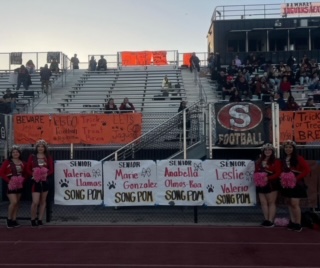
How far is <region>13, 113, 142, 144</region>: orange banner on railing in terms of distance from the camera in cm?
1429

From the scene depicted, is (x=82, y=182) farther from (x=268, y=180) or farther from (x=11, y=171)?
(x=268, y=180)

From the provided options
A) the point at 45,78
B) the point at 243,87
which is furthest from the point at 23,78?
the point at 243,87

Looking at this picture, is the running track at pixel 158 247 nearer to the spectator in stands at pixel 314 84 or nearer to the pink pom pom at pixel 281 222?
the pink pom pom at pixel 281 222

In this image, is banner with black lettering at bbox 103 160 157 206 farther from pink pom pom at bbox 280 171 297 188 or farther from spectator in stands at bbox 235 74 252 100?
spectator in stands at bbox 235 74 252 100

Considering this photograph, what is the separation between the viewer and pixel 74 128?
47.0ft

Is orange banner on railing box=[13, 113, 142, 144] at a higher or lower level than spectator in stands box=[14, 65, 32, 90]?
lower

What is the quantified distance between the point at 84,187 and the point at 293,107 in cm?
724

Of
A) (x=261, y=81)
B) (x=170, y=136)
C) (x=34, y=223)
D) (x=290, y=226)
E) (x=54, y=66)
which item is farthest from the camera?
(x=54, y=66)

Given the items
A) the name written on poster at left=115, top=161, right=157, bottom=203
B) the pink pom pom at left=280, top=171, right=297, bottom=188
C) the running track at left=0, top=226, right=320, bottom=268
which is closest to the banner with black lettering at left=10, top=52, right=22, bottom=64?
the name written on poster at left=115, top=161, right=157, bottom=203

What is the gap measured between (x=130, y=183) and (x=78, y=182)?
3.68 feet

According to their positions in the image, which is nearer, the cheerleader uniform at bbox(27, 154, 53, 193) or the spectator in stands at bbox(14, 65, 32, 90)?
the cheerleader uniform at bbox(27, 154, 53, 193)

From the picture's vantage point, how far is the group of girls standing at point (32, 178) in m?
11.2

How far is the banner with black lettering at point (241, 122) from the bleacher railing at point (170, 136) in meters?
2.01

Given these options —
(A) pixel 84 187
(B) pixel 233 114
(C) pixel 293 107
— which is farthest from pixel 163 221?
(C) pixel 293 107
